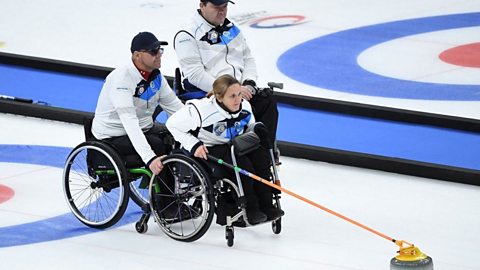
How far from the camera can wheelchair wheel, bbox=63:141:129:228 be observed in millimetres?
6647

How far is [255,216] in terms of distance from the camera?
6461 millimetres

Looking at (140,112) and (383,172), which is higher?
(140,112)

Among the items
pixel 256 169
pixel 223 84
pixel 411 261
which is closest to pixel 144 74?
pixel 223 84

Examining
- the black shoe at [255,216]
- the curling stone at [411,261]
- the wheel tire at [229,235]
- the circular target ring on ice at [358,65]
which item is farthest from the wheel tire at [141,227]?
the circular target ring on ice at [358,65]

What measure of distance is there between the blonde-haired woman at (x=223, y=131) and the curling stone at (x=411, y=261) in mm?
989

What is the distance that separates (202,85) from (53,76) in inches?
135

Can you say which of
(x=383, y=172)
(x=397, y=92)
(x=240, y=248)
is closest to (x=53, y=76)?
(x=397, y=92)

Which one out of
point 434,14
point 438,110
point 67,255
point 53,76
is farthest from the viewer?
point 434,14

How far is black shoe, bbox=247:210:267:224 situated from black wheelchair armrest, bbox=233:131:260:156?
0.31 metres

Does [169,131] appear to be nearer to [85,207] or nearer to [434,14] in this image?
[85,207]

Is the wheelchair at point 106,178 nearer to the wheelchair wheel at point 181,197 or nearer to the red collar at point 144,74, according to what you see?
the wheelchair wheel at point 181,197

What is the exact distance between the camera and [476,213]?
7066 millimetres

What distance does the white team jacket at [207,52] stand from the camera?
23.7ft

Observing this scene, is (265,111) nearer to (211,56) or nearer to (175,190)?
(211,56)
